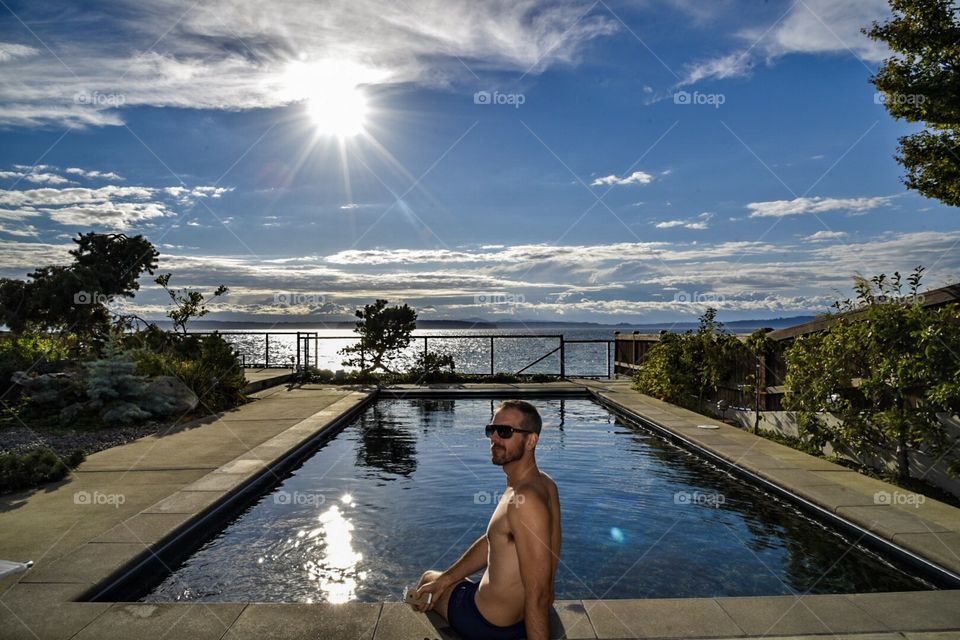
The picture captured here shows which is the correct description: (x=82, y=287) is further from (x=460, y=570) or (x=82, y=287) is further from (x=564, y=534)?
(x=460, y=570)

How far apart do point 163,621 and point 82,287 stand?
1399cm

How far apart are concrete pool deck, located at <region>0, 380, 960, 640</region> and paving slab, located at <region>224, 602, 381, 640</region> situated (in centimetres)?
1

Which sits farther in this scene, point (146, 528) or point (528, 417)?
point (146, 528)

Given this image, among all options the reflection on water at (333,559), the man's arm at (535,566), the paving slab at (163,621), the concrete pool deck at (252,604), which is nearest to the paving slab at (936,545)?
the concrete pool deck at (252,604)

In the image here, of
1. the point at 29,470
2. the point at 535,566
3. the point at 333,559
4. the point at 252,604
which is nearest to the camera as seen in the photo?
the point at 535,566

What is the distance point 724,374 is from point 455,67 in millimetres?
7932

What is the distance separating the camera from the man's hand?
10.7 ft

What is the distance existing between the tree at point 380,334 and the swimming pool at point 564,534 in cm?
930

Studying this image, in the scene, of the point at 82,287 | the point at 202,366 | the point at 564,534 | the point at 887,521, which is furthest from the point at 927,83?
the point at 82,287

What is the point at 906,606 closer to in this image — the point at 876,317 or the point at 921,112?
the point at 876,317

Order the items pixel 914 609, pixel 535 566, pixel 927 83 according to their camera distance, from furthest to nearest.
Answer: pixel 927 83 < pixel 914 609 < pixel 535 566

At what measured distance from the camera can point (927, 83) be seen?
14914 millimetres

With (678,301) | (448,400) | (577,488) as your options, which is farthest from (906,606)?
(448,400)

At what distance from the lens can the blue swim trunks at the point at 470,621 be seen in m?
2.96
